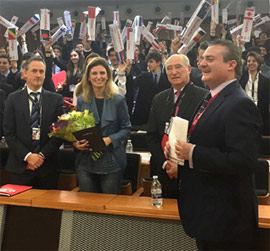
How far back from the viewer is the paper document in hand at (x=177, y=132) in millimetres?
1613

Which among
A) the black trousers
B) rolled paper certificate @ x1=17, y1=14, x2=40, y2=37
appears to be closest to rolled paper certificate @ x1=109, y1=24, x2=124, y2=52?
rolled paper certificate @ x1=17, y1=14, x2=40, y2=37

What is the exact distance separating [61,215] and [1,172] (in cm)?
169

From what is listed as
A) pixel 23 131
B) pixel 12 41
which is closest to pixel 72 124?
pixel 23 131

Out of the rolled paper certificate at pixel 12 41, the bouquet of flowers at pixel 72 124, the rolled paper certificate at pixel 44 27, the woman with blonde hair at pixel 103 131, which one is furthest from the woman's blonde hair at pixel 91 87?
the rolled paper certificate at pixel 12 41

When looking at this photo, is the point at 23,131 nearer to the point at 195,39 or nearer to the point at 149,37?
the point at 195,39

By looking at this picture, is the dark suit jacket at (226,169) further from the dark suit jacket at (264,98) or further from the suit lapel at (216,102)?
the dark suit jacket at (264,98)

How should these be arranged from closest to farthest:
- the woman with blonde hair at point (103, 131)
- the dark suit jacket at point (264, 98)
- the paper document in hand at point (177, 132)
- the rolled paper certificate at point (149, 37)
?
the paper document in hand at point (177, 132), the woman with blonde hair at point (103, 131), the dark suit jacket at point (264, 98), the rolled paper certificate at point (149, 37)

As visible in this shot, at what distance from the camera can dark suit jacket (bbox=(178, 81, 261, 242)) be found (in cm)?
140

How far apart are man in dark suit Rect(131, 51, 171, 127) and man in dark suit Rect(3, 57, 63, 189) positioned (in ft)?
6.19

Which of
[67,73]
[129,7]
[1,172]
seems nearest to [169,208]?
[1,172]

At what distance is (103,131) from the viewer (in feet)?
8.42

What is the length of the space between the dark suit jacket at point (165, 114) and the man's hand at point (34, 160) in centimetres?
85

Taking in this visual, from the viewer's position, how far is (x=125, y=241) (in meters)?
1.99

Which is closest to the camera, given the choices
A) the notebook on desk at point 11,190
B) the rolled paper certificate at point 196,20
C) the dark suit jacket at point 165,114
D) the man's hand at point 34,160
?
the notebook on desk at point 11,190
